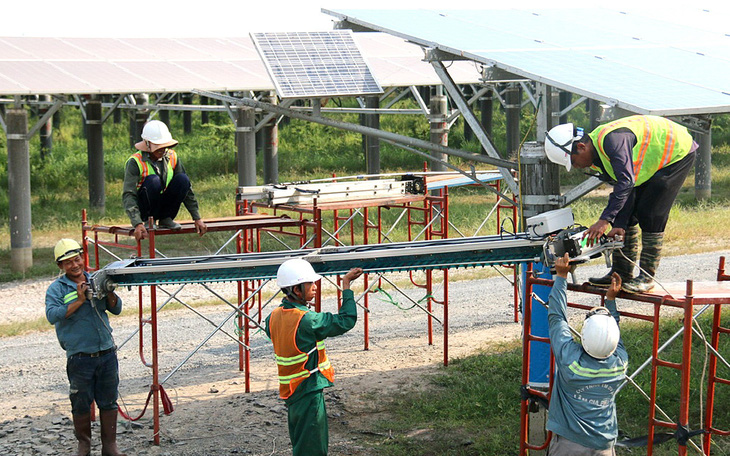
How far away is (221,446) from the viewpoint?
28.0ft

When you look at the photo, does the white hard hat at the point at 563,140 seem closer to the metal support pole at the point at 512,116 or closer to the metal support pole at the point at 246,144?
the metal support pole at the point at 246,144

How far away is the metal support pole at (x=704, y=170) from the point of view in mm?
22312

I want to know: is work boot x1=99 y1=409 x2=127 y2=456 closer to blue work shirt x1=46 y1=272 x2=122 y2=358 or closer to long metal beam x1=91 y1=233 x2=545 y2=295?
blue work shirt x1=46 y1=272 x2=122 y2=358

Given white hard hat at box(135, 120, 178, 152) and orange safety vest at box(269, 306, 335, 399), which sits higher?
white hard hat at box(135, 120, 178, 152)

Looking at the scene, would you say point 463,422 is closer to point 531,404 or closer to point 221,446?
point 531,404


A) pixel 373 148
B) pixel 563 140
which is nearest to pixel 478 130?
pixel 563 140

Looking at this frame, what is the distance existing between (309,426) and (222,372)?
4803 millimetres

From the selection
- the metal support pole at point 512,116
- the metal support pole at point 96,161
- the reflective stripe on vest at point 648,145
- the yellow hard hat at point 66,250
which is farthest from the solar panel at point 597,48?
the metal support pole at point 512,116

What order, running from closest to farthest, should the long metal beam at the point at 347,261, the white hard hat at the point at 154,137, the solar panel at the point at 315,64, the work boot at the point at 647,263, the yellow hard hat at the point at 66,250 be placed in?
the work boot at the point at 647,263, the long metal beam at the point at 347,261, the yellow hard hat at the point at 66,250, the white hard hat at the point at 154,137, the solar panel at the point at 315,64

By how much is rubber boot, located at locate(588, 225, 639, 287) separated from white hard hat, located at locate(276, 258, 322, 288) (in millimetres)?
2073

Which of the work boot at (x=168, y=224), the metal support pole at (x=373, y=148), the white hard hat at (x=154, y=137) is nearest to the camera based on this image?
the white hard hat at (x=154, y=137)

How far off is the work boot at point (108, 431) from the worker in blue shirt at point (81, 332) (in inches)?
4.0

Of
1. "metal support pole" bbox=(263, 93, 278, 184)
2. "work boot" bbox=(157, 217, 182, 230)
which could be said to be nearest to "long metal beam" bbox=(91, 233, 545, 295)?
"work boot" bbox=(157, 217, 182, 230)

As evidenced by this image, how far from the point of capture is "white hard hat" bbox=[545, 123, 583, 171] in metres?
6.76
